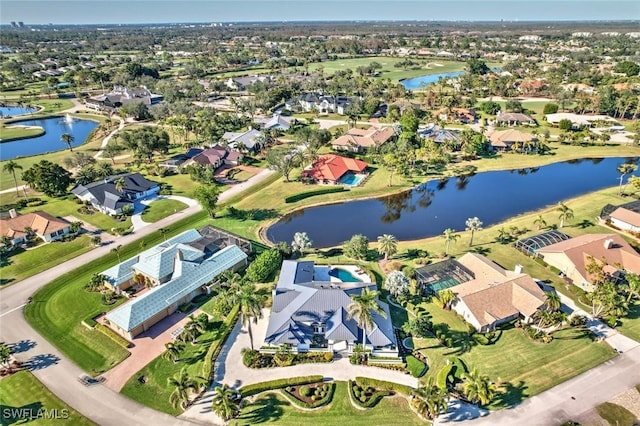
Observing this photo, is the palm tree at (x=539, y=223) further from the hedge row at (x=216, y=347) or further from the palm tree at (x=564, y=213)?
the hedge row at (x=216, y=347)

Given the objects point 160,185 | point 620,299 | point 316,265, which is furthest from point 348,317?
point 160,185

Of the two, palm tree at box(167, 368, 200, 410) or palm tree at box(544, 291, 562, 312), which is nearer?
palm tree at box(167, 368, 200, 410)

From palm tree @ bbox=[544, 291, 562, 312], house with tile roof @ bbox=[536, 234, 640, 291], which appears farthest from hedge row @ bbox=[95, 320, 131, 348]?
house with tile roof @ bbox=[536, 234, 640, 291]

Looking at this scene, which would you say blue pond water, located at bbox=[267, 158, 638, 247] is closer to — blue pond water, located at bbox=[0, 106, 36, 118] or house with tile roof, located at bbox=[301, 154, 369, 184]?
house with tile roof, located at bbox=[301, 154, 369, 184]

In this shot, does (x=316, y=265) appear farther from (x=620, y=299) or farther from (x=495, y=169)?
(x=495, y=169)

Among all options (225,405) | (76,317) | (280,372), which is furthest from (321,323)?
(76,317)

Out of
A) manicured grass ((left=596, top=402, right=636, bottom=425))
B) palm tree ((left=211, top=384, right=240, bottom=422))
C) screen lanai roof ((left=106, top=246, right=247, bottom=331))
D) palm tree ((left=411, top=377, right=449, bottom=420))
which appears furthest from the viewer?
screen lanai roof ((left=106, top=246, right=247, bottom=331))
